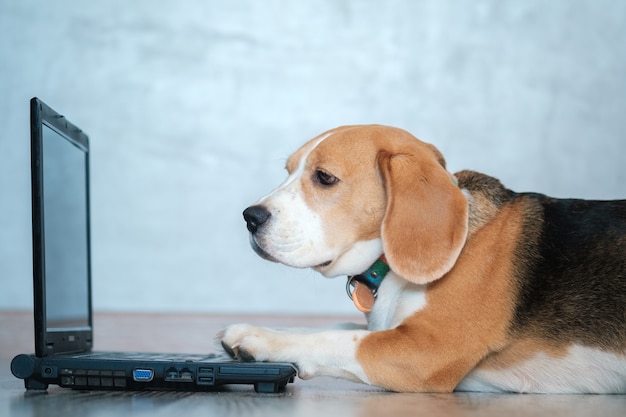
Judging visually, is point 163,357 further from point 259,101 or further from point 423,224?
point 259,101

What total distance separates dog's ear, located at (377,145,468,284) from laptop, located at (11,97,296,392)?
42 centimetres

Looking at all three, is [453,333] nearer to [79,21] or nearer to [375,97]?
[375,97]

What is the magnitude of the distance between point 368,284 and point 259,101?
3.32 m

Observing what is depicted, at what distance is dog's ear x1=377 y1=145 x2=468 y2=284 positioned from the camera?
207 cm

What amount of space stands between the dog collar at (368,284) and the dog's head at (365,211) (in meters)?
0.03

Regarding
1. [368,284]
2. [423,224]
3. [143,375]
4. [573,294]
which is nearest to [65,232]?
[143,375]

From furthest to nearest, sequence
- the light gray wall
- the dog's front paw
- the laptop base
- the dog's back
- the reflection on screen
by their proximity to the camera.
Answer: the light gray wall, the reflection on screen, the dog's back, the dog's front paw, the laptop base

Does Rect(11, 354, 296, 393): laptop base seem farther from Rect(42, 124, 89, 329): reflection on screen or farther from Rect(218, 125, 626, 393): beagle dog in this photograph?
Rect(42, 124, 89, 329): reflection on screen

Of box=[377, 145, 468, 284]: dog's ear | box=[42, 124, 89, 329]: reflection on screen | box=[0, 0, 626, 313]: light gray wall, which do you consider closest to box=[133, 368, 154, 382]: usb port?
box=[42, 124, 89, 329]: reflection on screen

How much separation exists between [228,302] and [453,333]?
339cm

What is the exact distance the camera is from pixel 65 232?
98.9 inches

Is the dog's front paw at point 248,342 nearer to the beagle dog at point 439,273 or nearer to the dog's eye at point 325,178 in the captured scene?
the beagle dog at point 439,273

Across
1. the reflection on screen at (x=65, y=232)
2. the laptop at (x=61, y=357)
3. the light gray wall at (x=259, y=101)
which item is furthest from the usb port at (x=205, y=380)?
the light gray wall at (x=259, y=101)

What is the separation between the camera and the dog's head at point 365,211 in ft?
6.88
